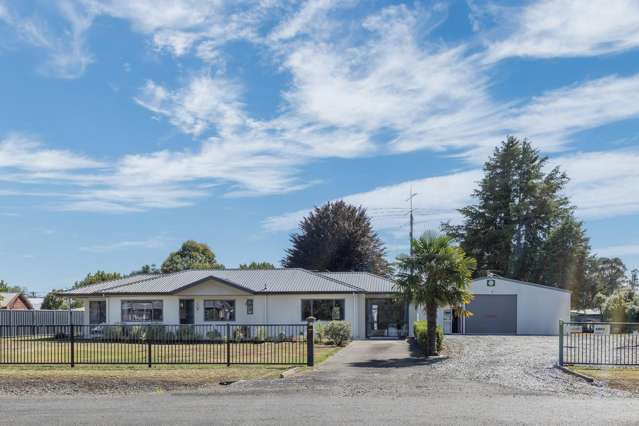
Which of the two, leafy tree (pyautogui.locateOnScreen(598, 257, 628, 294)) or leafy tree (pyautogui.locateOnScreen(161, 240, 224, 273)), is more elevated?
leafy tree (pyautogui.locateOnScreen(161, 240, 224, 273))

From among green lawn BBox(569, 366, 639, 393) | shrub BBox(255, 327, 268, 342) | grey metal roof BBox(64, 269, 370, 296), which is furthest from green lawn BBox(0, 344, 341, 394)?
grey metal roof BBox(64, 269, 370, 296)

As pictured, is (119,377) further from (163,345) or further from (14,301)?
(14,301)

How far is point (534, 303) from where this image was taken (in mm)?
39812

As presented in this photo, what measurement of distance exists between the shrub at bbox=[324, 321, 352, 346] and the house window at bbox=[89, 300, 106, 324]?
557 inches

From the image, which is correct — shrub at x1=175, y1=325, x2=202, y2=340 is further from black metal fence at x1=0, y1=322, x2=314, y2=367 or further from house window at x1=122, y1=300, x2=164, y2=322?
house window at x1=122, y1=300, x2=164, y2=322

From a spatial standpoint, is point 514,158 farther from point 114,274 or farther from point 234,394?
point 234,394

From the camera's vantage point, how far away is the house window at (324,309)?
118ft

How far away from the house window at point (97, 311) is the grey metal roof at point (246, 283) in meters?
0.78

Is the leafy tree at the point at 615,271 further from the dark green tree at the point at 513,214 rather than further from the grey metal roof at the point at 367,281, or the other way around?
the grey metal roof at the point at 367,281

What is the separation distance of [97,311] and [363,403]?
93.9 ft

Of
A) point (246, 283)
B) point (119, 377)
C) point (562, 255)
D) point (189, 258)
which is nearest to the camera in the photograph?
point (119, 377)

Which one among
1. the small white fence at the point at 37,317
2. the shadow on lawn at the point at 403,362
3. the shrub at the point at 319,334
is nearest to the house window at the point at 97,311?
the small white fence at the point at 37,317

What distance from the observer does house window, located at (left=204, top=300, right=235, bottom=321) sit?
36469 mm

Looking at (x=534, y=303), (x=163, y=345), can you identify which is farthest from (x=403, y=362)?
(x=534, y=303)
